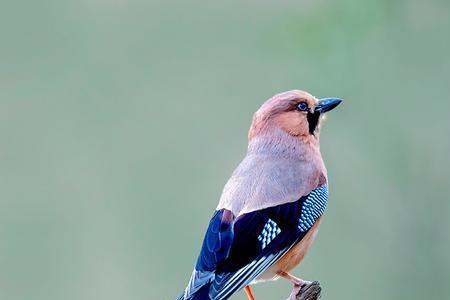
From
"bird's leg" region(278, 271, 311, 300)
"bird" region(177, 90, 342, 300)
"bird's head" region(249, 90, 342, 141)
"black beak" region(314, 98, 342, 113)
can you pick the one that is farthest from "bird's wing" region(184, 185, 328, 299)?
"black beak" region(314, 98, 342, 113)

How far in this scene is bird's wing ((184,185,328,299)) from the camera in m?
7.04

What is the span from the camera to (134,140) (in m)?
16.1

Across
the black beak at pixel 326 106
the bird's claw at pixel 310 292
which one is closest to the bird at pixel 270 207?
the black beak at pixel 326 106

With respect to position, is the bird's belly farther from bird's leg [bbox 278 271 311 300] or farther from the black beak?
the black beak

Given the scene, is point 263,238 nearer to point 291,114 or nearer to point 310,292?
point 310,292

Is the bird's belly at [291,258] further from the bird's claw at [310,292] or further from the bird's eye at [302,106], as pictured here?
the bird's eye at [302,106]

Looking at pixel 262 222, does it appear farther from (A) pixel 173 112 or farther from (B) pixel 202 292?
(A) pixel 173 112

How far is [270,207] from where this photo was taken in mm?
7383

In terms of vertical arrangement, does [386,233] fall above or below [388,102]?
below

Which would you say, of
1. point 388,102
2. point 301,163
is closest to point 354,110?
point 388,102

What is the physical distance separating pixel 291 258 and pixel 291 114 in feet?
3.40

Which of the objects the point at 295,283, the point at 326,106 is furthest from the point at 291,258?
the point at 326,106

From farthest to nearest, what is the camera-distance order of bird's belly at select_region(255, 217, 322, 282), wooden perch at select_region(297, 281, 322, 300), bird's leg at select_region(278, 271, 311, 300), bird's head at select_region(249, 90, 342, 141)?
bird's head at select_region(249, 90, 342, 141) → bird's belly at select_region(255, 217, 322, 282) → bird's leg at select_region(278, 271, 311, 300) → wooden perch at select_region(297, 281, 322, 300)

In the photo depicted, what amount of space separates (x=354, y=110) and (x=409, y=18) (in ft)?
5.30
